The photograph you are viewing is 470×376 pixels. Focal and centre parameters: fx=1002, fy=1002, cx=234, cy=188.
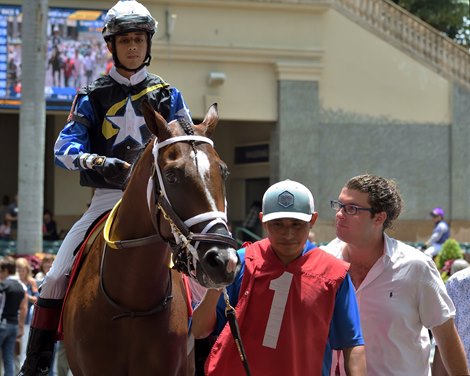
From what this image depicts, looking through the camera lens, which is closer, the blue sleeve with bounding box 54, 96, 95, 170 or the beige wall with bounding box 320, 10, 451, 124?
the blue sleeve with bounding box 54, 96, 95, 170

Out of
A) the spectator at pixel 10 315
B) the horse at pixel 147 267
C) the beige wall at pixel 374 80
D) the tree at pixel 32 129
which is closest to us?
the horse at pixel 147 267

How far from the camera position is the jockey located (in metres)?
6.23

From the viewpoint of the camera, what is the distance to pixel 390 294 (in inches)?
218

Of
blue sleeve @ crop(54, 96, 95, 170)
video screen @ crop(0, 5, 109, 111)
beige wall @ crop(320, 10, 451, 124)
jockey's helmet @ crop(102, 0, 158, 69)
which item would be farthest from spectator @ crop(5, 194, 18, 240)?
jockey's helmet @ crop(102, 0, 158, 69)

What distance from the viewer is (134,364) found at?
5.53 m

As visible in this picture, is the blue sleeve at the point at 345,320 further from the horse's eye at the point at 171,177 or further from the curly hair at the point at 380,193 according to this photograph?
the horse's eye at the point at 171,177

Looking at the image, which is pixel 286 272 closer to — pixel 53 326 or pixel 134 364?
pixel 134 364

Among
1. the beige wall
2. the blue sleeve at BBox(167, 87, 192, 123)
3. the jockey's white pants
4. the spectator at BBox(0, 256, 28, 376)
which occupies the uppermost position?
the beige wall

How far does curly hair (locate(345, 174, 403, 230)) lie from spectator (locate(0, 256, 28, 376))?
839 centimetres

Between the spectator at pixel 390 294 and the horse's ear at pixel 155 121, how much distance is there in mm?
1074

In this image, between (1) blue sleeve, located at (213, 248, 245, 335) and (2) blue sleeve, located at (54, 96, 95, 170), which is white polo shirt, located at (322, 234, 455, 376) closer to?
(1) blue sleeve, located at (213, 248, 245, 335)

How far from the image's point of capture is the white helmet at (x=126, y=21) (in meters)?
6.21

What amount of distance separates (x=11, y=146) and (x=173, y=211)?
27395mm

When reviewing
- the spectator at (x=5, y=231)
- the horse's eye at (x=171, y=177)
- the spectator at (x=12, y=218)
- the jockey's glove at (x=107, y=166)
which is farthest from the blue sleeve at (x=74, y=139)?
the spectator at (x=12, y=218)
